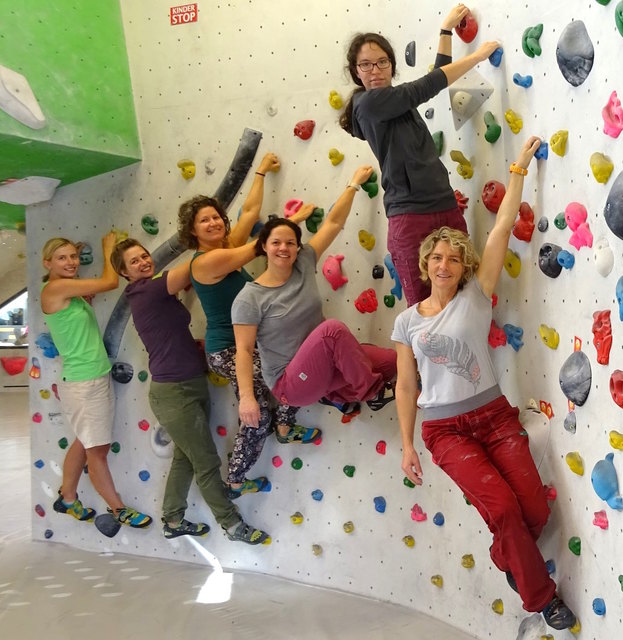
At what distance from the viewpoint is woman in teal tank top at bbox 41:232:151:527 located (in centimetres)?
316

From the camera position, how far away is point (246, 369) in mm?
2578

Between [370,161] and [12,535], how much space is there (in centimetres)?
261

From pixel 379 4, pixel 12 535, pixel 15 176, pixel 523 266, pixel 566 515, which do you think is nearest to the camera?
pixel 566 515

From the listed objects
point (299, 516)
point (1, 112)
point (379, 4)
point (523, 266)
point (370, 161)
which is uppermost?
point (379, 4)

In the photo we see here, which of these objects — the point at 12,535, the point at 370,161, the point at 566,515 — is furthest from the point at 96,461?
the point at 566,515

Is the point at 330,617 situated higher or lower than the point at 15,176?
lower

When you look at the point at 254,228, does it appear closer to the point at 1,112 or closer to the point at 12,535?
the point at 1,112

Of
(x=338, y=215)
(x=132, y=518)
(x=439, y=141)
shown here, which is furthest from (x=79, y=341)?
(x=439, y=141)

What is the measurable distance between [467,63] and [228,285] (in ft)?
3.86

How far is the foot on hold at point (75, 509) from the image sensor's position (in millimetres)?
3434

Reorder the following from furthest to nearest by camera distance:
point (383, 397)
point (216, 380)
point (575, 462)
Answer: point (216, 380) < point (383, 397) < point (575, 462)

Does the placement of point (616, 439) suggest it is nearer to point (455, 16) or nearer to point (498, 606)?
point (498, 606)

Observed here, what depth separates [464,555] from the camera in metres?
2.44

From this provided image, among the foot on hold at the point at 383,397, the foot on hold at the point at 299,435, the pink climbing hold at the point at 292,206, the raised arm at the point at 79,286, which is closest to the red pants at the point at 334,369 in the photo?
the foot on hold at the point at 383,397
